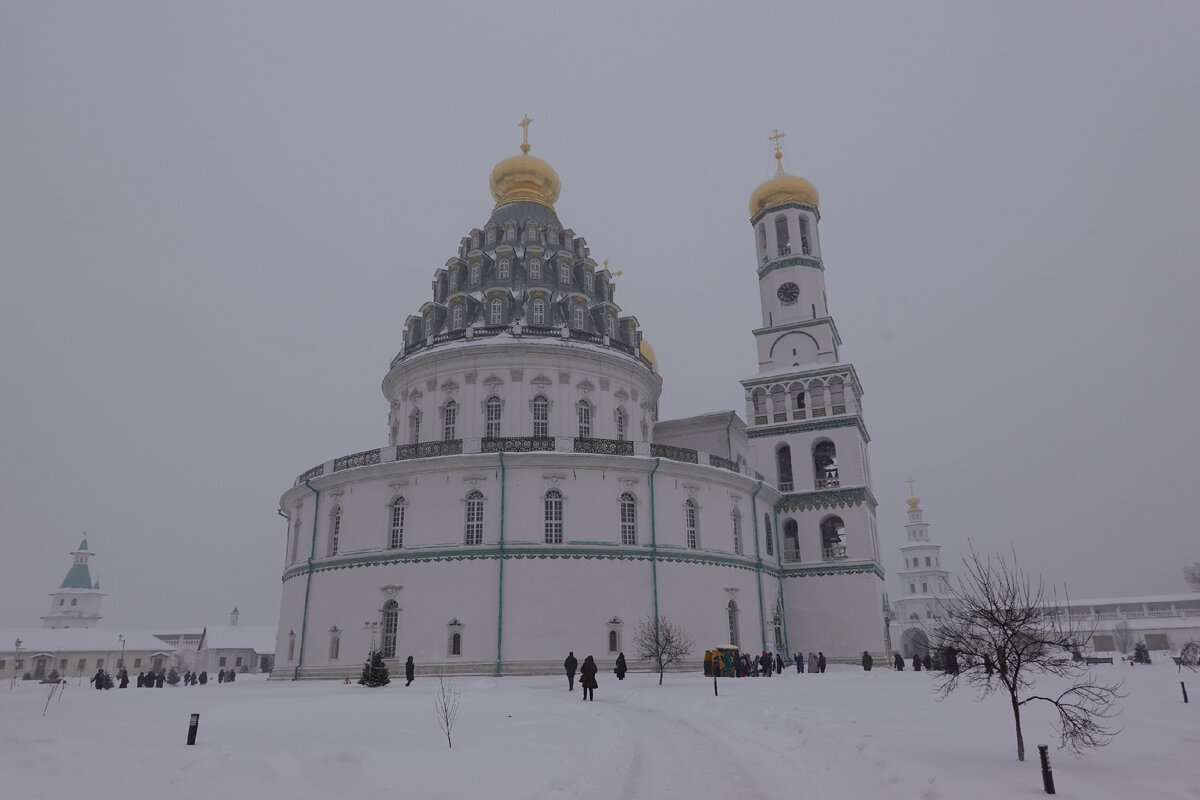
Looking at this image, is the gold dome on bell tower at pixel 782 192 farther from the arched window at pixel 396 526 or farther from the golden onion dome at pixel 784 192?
the arched window at pixel 396 526

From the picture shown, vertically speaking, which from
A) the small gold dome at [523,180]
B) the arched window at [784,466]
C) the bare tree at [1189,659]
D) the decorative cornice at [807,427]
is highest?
the small gold dome at [523,180]

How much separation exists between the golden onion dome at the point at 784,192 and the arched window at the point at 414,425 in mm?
26755

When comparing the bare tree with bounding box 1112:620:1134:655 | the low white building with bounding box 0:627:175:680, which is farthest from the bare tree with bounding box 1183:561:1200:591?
the low white building with bounding box 0:627:175:680

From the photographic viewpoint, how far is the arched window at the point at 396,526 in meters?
34.8

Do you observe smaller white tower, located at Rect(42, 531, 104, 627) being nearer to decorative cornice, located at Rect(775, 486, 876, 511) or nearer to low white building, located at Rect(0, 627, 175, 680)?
low white building, located at Rect(0, 627, 175, 680)

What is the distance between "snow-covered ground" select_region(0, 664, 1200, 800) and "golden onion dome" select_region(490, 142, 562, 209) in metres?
35.8

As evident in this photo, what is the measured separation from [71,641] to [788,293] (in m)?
87.8

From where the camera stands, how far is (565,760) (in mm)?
10758

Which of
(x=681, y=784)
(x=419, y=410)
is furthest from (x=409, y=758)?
(x=419, y=410)

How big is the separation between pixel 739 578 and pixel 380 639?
1695 cm

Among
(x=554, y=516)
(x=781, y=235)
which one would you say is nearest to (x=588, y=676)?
(x=554, y=516)

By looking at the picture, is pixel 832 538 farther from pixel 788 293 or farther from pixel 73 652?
pixel 73 652

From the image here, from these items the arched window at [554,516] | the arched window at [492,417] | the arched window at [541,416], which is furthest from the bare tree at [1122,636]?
the arched window at [492,417]

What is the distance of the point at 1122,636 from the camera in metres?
81.2
